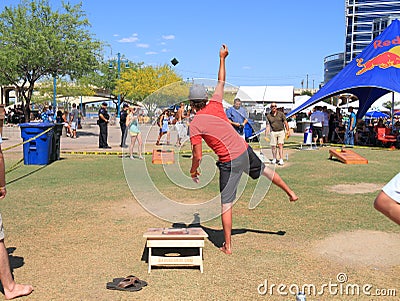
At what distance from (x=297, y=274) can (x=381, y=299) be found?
85 centimetres

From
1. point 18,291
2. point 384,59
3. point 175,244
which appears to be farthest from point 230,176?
point 384,59

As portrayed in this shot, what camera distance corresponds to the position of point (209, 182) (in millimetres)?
10516

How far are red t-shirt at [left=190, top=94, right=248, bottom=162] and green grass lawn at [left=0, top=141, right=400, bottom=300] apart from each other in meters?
1.17

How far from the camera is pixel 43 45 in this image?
25016 mm

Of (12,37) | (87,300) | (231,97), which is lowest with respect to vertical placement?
(87,300)

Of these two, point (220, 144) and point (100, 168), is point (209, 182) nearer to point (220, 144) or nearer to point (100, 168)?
point (100, 168)

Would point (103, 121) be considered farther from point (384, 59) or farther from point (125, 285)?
point (125, 285)

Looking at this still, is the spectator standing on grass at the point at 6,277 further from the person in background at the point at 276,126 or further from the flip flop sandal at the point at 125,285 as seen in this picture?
the person in background at the point at 276,126

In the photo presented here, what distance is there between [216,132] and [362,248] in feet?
7.38

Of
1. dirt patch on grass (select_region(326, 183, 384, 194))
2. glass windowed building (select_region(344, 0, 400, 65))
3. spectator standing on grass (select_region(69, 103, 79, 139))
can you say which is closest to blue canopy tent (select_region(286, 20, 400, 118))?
dirt patch on grass (select_region(326, 183, 384, 194))

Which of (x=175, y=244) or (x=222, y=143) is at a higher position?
(x=222, y=143)

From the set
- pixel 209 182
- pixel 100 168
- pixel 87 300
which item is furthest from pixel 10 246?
pixel 100 168

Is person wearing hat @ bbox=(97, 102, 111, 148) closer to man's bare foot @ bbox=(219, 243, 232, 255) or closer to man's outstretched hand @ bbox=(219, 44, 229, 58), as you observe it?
man's outstretched hand @ bbox=(219, 44, 229, 58)

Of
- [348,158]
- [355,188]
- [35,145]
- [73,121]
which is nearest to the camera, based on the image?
[355,188]
